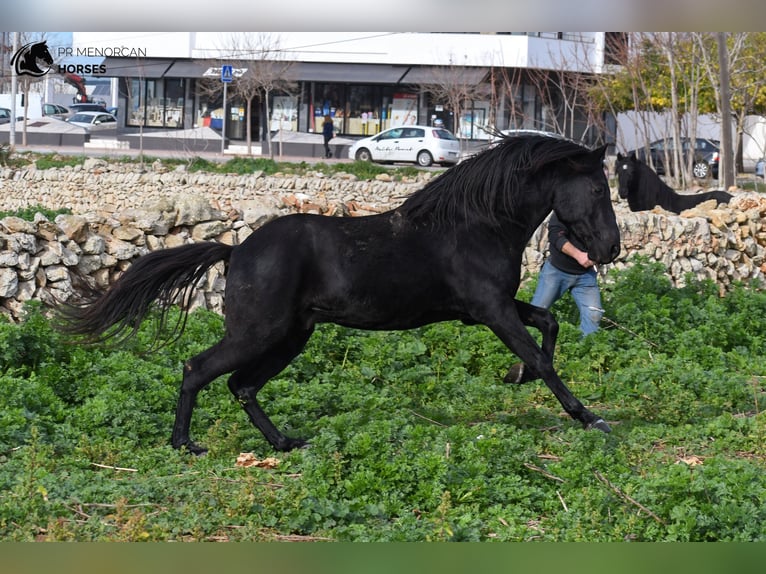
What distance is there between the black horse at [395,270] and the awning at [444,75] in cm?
3199

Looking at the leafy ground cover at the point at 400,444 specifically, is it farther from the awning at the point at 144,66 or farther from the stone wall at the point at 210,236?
the awning at the point at 144,66

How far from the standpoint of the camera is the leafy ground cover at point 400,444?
5059 millimetres

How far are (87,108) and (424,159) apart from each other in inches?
790

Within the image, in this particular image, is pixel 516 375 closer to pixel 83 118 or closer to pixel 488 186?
pixel 488 186

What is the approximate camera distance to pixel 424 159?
36.0 meters

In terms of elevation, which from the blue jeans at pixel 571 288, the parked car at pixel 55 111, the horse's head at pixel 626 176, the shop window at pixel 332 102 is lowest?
the blue jeans at pixel 571 288

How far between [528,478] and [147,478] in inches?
82.5

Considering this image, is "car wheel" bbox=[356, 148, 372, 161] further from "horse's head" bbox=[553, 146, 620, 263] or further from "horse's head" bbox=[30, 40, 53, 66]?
"horse's head" bbox=[553, 146, 620, 263]

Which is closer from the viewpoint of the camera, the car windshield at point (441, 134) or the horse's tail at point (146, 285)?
the horse's tail at point (146, 285)

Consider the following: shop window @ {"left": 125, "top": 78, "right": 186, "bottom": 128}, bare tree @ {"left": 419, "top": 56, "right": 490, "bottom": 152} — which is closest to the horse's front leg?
bare tree @ {"left": 419, "top": 56, "right": 490, "bottom": 152}

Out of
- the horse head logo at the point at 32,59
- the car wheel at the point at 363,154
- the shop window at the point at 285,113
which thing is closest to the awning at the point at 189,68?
the shop window at the point at 285,113

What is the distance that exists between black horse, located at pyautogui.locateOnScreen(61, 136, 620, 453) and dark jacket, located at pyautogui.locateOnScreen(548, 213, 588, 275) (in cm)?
232

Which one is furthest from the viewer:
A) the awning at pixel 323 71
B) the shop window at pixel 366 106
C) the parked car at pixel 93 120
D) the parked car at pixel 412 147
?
the shop window at pixel 366 106

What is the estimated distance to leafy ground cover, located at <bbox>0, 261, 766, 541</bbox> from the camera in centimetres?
506
